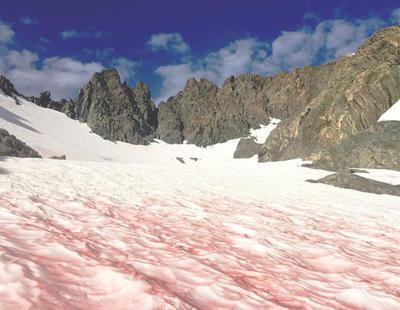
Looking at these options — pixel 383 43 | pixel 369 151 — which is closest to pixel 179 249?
pixel 369 151

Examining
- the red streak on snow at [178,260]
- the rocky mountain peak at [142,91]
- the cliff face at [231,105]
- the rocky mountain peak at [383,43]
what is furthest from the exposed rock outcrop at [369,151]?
the rocky mountain peak at [142,91]

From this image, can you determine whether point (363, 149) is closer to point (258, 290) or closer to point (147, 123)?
point (258, 290)

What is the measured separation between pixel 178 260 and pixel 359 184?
22.9 m

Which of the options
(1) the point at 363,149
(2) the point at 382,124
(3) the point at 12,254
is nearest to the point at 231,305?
(3) the point at 12,254

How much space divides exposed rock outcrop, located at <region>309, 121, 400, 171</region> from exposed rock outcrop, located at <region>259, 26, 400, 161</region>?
4.90m

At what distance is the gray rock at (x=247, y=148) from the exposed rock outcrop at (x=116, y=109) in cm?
3818

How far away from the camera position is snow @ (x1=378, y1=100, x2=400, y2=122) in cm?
5430

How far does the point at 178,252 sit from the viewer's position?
672cm

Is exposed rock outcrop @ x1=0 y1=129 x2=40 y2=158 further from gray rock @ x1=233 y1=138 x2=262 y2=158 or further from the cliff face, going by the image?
the cliff face

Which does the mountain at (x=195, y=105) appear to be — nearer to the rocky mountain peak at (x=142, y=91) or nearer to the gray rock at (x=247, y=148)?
the rocky mountain peak at (x=142, y=91)

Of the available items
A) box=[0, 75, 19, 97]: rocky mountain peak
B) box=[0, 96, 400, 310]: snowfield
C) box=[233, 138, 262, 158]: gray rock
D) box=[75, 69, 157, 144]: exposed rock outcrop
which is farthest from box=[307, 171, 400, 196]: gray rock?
box=[0, 75, 19, 97]: rocky mountain peak

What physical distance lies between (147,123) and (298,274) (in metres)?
155

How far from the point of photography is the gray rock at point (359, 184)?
82.8 ft

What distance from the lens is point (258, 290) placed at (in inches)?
208
